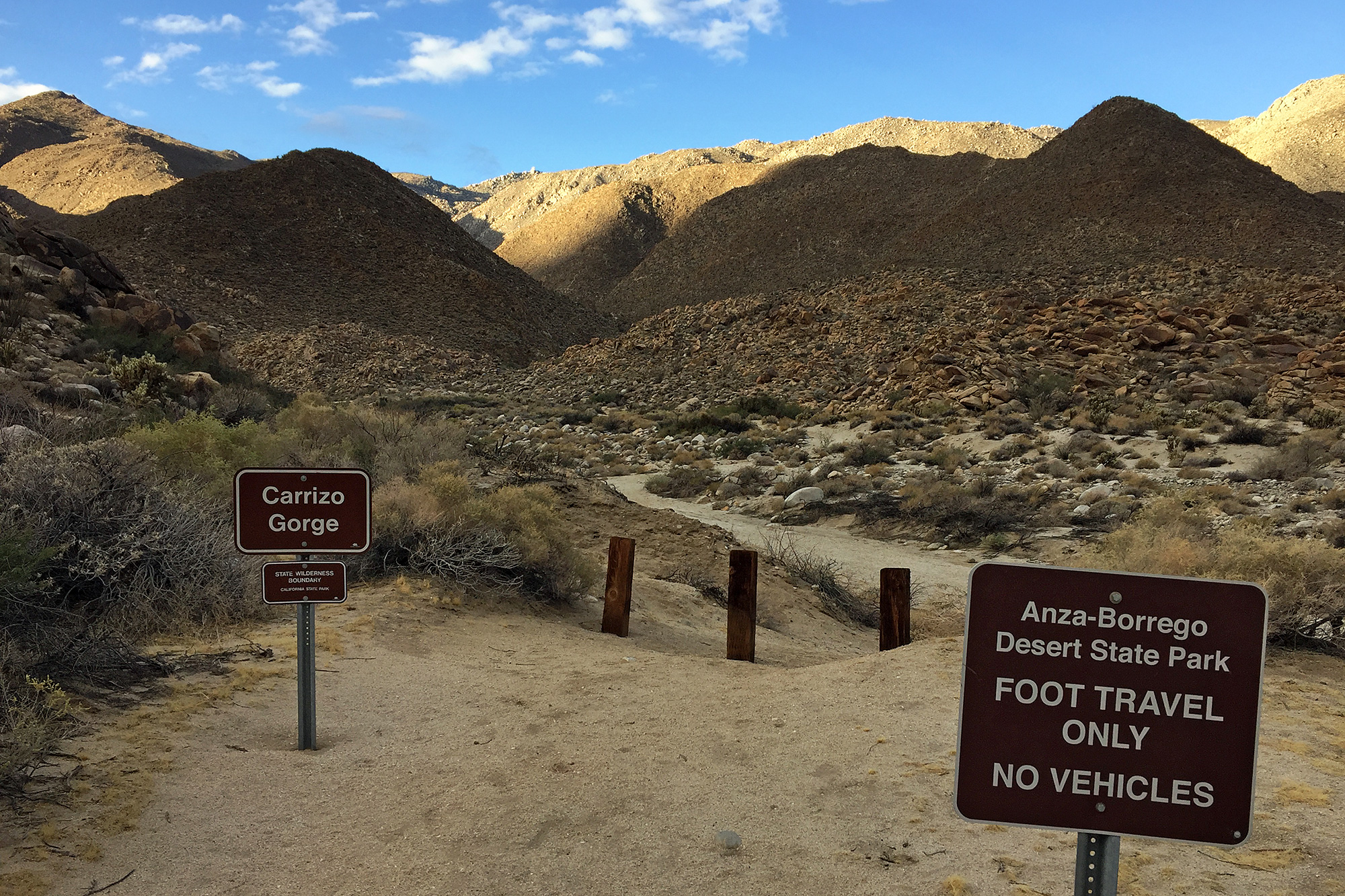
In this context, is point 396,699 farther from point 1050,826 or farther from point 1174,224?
point 1174,224

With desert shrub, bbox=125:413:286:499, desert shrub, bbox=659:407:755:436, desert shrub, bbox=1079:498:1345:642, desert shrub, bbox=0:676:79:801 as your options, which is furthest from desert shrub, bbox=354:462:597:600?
desert shrub, bbox=659:407:755:436

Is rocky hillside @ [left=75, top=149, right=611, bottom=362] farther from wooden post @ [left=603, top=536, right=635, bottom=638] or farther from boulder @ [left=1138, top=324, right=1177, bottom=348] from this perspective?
wooden post @ [left=603, top=536, right=635, bottom=638]

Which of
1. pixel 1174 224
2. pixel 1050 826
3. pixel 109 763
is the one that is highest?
pixel 1174 224

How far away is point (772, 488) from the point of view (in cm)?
2017

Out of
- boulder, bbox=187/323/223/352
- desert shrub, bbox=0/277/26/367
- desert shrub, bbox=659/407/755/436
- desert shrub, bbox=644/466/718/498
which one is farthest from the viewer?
desert shrub, bbox=659/407/755/436

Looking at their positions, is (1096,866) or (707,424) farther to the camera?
(707,424)

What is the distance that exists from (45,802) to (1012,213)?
57.6 metres

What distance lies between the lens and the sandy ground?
393 centimetres

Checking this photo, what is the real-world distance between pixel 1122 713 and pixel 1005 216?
58069 mm

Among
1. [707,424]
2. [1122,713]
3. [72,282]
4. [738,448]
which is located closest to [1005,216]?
[707,424]

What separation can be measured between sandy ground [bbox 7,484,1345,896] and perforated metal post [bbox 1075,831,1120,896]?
76.7 inches

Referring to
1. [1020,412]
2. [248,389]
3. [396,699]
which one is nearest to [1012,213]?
[1020,412]

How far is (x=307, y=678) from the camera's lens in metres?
5.21

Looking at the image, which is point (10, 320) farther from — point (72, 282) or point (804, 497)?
point (804, 497)
